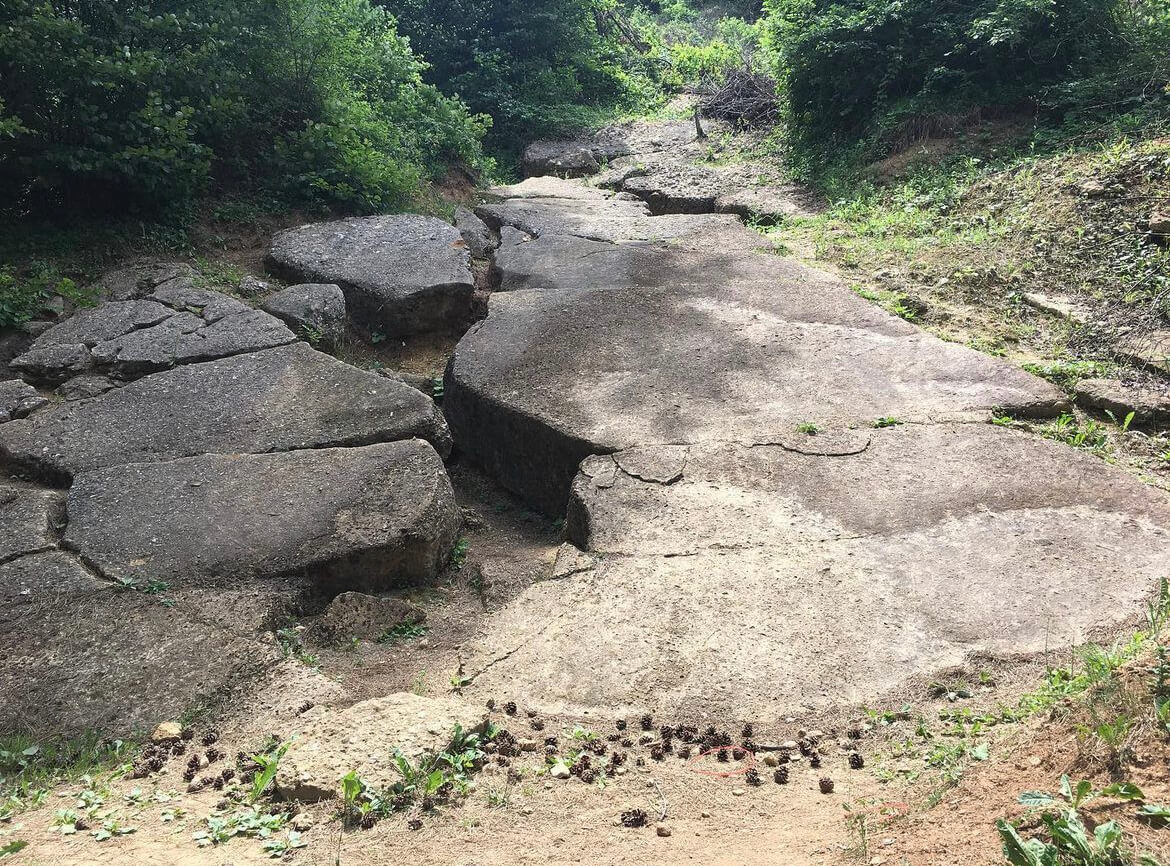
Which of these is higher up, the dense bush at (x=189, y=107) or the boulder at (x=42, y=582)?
the dense bush at (x=189, y=107)

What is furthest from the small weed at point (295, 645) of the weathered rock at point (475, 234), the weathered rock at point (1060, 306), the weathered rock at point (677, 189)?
the weathered rock at point (677, 189)

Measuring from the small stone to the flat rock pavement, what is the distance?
74cm

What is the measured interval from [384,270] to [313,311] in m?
0.66

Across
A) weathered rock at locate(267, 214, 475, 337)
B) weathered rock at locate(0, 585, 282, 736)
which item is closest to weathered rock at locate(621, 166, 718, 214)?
weathered rock at locate(267, 214, 475, 337)

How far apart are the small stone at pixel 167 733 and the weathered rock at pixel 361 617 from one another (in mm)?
511

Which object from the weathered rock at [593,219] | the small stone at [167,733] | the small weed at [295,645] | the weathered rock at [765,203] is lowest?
the small stone at [167,733]

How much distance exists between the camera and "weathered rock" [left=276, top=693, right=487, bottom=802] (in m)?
1.97

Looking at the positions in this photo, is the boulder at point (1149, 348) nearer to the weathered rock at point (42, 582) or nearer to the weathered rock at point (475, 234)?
the weathered rock at point (475, 234)

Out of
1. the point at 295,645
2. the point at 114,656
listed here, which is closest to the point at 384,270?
the point at 295,645

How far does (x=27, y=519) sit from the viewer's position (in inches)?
118

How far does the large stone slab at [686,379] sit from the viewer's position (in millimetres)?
3570

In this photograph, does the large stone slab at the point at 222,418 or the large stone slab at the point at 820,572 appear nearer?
the large stone slab at the point at 820,572

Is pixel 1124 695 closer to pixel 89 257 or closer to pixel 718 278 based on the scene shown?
pixel 718 278

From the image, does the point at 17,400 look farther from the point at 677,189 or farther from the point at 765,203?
the point at 677,189
